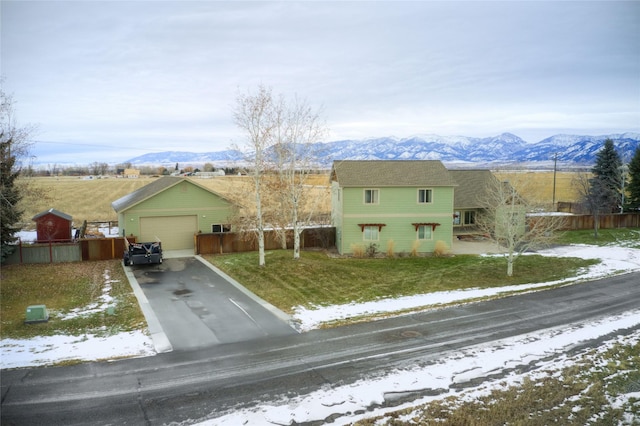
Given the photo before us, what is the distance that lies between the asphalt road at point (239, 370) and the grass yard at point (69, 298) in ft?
11.7

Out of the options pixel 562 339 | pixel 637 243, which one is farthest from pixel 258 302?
pixel 637 243

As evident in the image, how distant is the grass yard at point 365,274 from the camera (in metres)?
21.1

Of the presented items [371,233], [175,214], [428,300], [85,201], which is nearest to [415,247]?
[371,233]

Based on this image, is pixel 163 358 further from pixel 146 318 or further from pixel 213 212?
pixel 213 212

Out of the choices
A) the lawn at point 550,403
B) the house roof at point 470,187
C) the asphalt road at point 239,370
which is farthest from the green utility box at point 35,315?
the house roof at point 470,187

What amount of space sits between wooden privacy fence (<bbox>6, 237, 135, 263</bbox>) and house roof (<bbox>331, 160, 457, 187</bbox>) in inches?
604

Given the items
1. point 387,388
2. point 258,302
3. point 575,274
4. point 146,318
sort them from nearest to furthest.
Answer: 1. point 387,388
2. point 146,318
3. point 258,302
4. point 575,274

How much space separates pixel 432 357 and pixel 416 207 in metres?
19.7

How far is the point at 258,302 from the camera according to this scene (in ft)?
64.4

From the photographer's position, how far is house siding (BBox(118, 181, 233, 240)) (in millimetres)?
30578

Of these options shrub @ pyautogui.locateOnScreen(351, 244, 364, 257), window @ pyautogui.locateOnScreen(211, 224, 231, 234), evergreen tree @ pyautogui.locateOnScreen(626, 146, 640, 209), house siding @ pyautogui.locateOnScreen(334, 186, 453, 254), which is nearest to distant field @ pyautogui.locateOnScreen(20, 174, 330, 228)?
window @ pyautogui.locateOnScreen(211, 224, 231, 234)

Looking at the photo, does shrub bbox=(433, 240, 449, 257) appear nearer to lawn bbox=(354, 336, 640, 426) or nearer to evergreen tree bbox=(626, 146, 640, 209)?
lawn bbox=(354, 336, 640, 426)

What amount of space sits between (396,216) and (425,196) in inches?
101

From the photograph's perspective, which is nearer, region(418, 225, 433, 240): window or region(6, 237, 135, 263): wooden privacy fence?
region(6, 237, 135, 263): wooden privacy fence
